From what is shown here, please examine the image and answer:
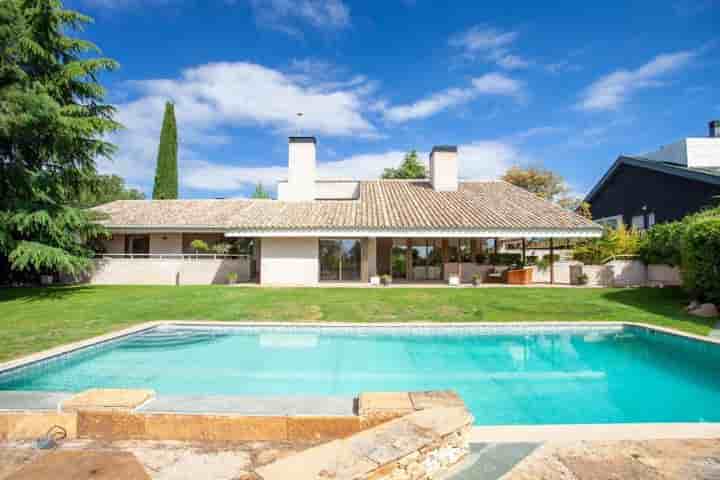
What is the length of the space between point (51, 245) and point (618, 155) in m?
37.8

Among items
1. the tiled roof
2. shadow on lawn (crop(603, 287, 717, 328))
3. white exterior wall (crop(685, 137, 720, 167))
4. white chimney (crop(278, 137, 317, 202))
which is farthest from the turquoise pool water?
white exterior wall (crop(685, 137, 720, 167))

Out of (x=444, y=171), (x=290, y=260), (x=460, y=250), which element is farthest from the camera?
(x=444, y=171)

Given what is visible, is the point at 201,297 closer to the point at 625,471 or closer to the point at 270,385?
the point at 270,385

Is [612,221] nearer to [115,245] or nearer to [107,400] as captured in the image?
[107,400]

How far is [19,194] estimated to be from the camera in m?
17.7

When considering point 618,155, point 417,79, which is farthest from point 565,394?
point 618,155

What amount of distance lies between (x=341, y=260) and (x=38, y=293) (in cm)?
1466

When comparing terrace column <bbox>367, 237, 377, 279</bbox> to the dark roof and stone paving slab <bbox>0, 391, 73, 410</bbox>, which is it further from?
the dark roof

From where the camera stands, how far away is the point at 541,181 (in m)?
45.7

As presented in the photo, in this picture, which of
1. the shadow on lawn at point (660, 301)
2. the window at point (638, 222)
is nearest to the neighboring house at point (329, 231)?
the shadow on lawn at point (660, 301)

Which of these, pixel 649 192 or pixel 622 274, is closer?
pixel 622 274

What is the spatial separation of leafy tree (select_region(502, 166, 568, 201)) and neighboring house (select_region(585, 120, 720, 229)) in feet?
41.9

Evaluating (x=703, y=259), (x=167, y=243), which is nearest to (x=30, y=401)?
(x=703, y=259)

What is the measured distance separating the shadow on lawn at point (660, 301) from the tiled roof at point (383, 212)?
4.60m
